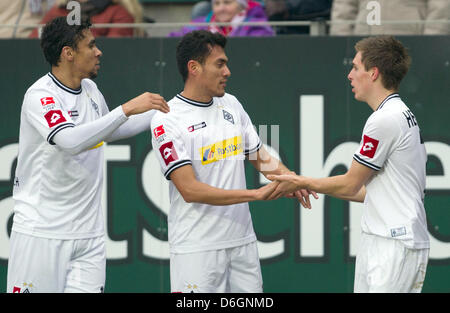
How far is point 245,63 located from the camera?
739cm

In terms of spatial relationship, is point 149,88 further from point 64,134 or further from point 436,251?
point 436,251

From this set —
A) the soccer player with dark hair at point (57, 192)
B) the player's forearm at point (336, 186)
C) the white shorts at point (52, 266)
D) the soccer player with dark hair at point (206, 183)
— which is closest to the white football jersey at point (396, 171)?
the player's forearm at point (336, 186)

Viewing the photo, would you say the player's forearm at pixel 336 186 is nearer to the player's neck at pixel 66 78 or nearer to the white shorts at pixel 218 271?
the white shorts at pixel 218 271

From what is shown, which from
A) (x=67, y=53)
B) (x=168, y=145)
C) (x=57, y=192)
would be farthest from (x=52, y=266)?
(x=67, y=53)

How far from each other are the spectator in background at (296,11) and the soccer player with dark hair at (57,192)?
8.12 feet

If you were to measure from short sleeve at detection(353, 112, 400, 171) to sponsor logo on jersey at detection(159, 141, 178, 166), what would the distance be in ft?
3.73

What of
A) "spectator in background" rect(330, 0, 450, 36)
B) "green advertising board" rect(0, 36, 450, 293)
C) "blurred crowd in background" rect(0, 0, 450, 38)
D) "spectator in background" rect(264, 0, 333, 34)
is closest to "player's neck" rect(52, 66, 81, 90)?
"green advertising board" rect(0, 36, 450, 293)

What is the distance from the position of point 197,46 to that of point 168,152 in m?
0.74

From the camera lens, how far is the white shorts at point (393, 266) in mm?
4961

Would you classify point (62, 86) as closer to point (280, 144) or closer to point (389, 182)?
point (389, 182)

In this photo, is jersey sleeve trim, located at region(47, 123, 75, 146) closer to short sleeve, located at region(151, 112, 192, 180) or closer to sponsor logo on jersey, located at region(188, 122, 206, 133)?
short sleeve, located at region(151, 112, 192, 180)

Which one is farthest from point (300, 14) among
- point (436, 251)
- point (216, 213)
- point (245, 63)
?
point (216, 213)

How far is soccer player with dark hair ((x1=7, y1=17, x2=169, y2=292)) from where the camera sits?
17.8 feet
